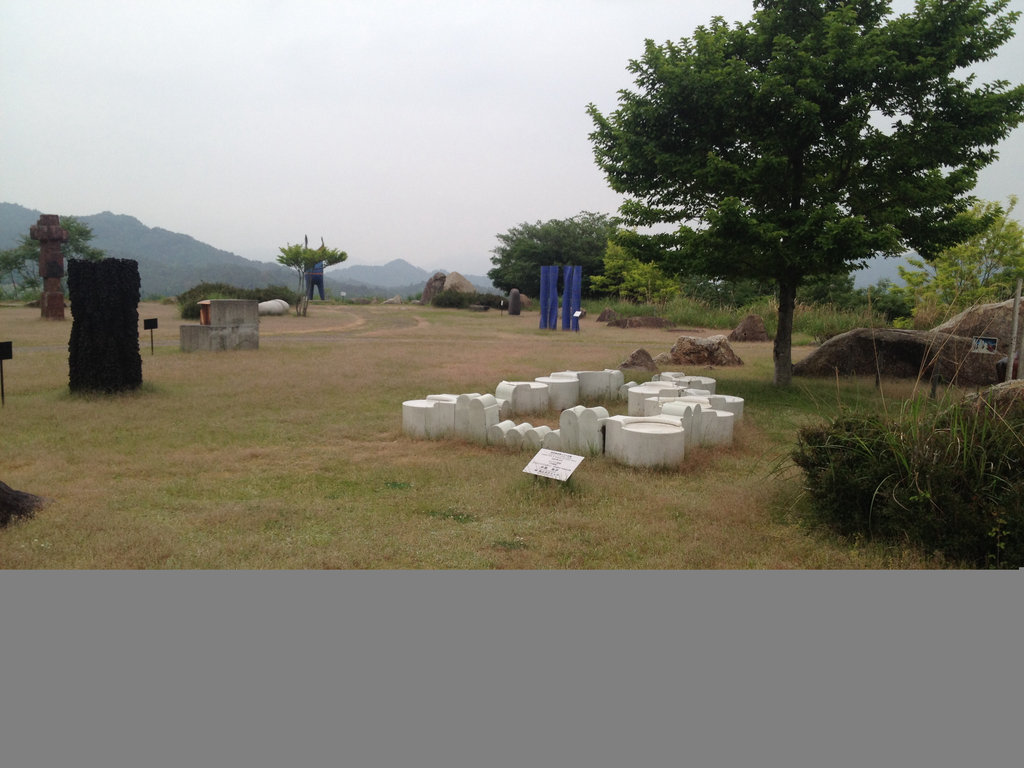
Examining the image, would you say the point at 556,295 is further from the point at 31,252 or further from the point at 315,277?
the point at 31,252

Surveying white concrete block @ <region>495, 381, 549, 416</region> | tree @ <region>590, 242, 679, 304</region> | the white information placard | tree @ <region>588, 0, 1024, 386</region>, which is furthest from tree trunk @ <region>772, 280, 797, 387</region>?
tree @ <region>590, 242, 679, 304</region>

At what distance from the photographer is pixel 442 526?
4801 millimetres

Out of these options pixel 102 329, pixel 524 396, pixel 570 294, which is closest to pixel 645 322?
pixel 570 294

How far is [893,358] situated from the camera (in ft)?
42.1

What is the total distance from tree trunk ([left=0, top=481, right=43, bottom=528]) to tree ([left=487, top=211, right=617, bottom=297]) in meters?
38.2

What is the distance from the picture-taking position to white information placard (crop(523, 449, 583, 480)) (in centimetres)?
534

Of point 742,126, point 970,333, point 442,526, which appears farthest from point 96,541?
point 970,333

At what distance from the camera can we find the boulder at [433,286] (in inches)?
1764

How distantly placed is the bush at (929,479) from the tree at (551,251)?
37722 millimetres

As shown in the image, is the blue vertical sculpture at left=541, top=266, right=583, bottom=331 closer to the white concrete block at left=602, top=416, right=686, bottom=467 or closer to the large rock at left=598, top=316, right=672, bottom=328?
the large rock at left=598, top=316, right=672, bottom=328

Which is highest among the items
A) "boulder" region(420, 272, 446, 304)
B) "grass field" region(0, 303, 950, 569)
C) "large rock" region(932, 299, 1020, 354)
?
"boulder" region(420, 272, 446, 304)

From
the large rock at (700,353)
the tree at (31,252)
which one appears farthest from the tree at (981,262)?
the tree at (31,252)

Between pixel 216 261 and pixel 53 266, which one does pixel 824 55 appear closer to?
pixel 53 266

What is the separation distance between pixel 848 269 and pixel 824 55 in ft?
9.66
